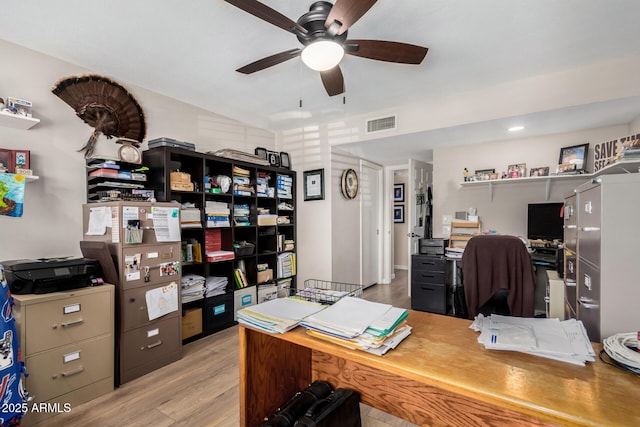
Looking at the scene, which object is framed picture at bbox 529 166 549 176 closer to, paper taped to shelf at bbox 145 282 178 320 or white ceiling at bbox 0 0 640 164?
white ceiling at bbox 0 0 640 164

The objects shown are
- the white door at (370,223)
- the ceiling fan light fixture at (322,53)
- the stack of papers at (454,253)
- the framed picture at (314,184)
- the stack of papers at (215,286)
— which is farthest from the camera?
the white door at (370,223)

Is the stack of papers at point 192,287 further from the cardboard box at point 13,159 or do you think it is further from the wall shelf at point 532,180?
the wall shelf at point 532,180

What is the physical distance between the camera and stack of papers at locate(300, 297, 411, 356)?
2.79 ft

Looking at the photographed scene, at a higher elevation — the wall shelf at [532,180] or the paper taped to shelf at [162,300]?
the wall shelf at [532,180]

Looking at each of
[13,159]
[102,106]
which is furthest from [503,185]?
[13,159]

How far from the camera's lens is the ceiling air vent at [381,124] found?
11.4 ft

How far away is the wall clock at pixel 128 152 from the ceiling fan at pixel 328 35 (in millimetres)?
1346

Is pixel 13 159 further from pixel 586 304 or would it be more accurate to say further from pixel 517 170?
pixel 517 170

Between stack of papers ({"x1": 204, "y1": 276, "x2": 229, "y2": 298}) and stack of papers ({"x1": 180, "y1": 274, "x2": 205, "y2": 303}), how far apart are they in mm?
89

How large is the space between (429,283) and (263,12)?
3191 millimetres

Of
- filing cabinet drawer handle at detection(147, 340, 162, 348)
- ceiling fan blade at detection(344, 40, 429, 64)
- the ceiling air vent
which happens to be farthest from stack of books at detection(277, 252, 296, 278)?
ceiling fan blade at detection(344, 40, 429, 64)

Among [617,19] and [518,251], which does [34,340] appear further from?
[617,19]

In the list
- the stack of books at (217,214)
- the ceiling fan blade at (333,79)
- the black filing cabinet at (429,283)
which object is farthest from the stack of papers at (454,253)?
the stack of books at (217,214)

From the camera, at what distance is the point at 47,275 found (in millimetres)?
1826
